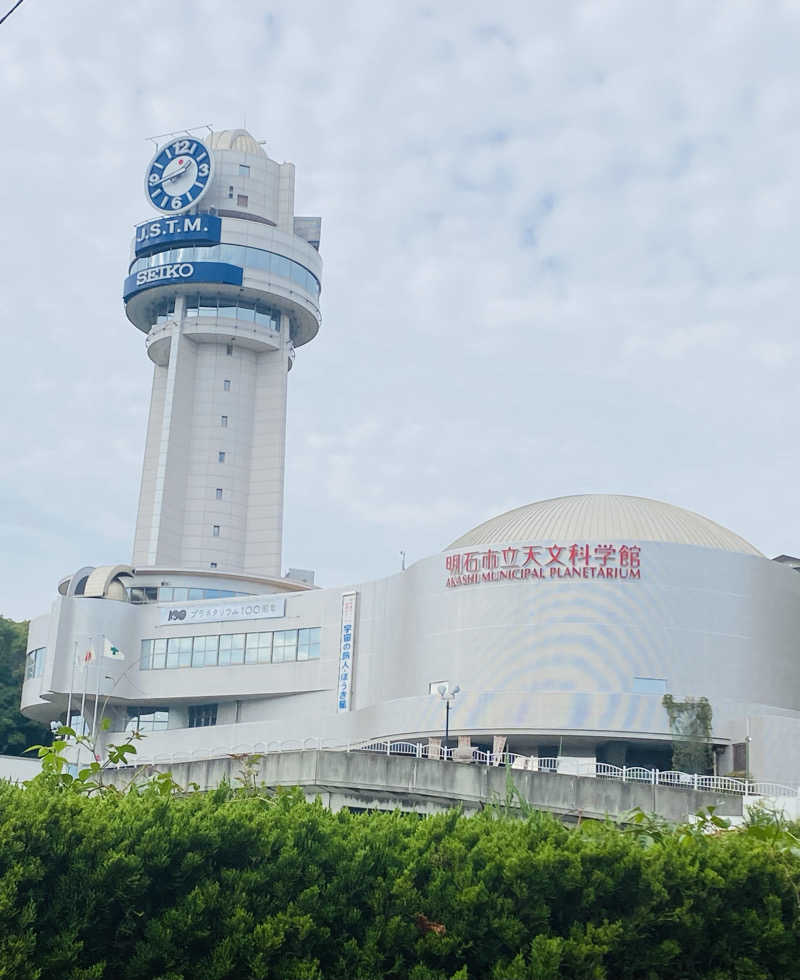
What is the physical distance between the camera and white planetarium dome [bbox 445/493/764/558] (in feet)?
202

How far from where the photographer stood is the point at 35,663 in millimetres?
78938

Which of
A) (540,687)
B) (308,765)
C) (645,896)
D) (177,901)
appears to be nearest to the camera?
A: (177,901)

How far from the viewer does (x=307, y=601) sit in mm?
71250

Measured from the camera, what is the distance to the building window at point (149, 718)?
80312mm

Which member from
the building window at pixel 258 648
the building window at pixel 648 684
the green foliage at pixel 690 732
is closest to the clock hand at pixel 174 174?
the building window at pixel 258 648

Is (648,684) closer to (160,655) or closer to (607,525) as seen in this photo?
(607,525)

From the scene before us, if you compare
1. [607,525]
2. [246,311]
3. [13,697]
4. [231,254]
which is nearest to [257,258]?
[231,254]

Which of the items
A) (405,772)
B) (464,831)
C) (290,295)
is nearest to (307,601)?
(290,295)

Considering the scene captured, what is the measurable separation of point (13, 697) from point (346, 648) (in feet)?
103

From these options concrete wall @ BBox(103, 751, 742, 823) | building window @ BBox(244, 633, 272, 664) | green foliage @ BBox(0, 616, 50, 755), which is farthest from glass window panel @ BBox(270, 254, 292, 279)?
concrete wall @ BBox(103, 751, 742, 823)

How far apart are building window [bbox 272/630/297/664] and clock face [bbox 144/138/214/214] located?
37.5 meters

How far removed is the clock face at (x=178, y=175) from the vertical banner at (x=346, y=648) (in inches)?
1534

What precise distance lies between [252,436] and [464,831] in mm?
79241

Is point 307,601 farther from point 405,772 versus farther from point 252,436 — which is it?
point 405,772
